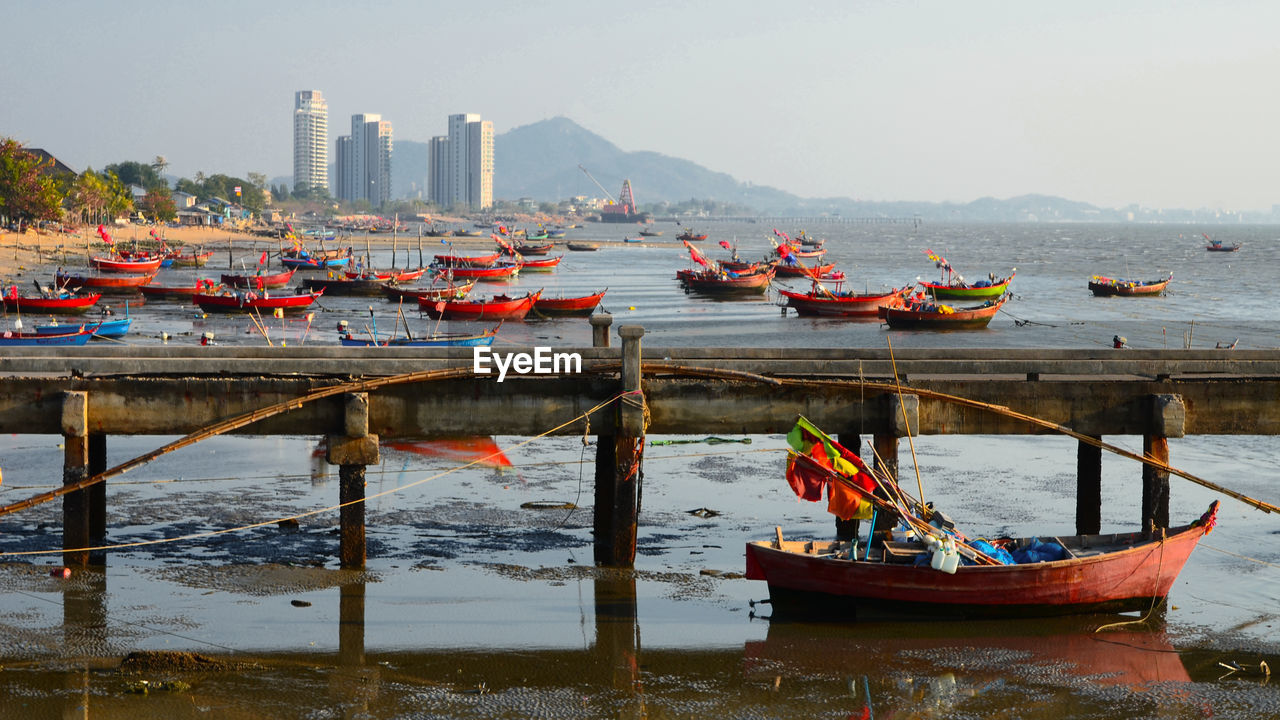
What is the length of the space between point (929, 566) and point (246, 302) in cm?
5849

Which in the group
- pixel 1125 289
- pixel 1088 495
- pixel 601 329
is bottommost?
pixel 1088 495

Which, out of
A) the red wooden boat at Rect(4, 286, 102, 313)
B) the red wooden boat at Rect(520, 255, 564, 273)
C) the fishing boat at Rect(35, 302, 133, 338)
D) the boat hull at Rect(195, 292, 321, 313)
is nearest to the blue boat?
the fishing boat at Rect(35, 302, 133, 338)

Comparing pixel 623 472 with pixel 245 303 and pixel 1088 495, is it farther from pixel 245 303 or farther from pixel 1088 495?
pixel 245 303

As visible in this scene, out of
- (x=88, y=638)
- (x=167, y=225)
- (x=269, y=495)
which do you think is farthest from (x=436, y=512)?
(x=167, y=225)

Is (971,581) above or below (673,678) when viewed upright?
above

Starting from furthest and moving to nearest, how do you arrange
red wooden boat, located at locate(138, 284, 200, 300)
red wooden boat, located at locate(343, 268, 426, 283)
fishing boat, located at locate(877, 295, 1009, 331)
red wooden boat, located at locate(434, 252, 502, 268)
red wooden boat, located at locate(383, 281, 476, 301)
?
red wooden boat, located at locate(434, 252, 502, 268)
red wooden boat, located at locate(343, 268, 426, 283)
red wooden boat, located at locate(138, 284, 200, 300)
red wooden boat, located at locate(383, 281, 476, 301)
fishing boat, located at locate(877, 295, 1009, 331)

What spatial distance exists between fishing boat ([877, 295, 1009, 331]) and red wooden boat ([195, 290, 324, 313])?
1259 inches

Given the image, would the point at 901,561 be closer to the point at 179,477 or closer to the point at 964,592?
the point at 964,592

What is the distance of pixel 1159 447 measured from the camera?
17094mm

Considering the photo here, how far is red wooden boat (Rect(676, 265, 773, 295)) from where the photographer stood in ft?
302

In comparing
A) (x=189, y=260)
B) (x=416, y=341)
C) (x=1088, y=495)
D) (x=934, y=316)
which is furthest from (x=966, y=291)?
(x=189, y=260)

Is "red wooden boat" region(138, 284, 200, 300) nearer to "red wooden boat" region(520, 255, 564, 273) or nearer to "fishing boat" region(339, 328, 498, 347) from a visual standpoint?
"fishing boat" region(339, 328, 498, 347)

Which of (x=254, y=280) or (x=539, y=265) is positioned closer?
(x=254, y=280)

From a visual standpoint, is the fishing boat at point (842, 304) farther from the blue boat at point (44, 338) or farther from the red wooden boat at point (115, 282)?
the red wooden boat at point (115, 282)
